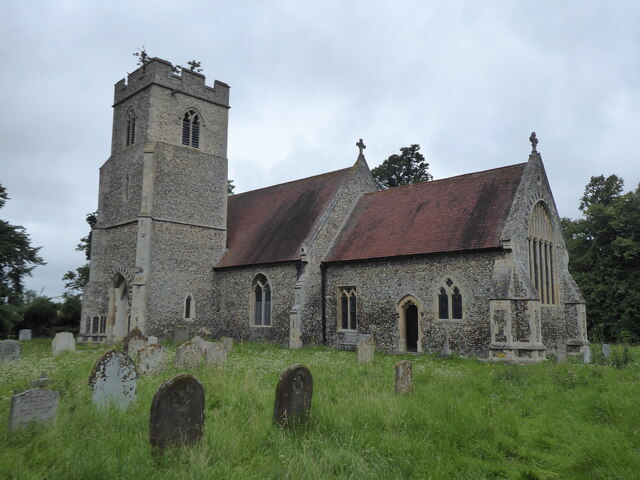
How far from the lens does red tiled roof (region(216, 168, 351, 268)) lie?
20438 mm

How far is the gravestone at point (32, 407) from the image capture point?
5.20 m

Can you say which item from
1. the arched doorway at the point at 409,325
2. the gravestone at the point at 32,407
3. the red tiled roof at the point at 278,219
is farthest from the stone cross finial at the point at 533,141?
the gravestone at the point at 32,407

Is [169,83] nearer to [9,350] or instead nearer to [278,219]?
[278,219]

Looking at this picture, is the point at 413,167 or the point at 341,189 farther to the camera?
the point at 413,167

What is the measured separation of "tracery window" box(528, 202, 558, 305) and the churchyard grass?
7894 mm

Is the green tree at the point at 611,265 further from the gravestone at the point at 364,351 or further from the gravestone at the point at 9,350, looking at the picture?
the gravestone at the point at 9,350

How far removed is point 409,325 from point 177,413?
13.1 m

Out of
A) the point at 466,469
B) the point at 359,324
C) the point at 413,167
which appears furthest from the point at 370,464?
the point at 413,167

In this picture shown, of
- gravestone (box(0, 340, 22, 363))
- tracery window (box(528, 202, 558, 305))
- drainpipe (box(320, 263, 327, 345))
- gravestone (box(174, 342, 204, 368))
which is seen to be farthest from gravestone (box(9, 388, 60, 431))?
tracery window (box(528, 202, 558, 305))

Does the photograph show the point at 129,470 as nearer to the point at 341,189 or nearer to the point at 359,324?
the point at 359,324

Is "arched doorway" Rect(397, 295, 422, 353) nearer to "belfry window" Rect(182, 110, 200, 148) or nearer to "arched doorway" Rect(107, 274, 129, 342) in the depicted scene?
"arched doorway" Rect(107, 274, 129, 342)

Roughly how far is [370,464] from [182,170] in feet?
61.8

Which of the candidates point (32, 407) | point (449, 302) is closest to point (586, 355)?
point (449, 302)

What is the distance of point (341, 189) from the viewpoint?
21.1m
